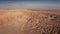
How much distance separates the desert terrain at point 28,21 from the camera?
138 cm

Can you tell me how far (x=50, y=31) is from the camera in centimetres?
137

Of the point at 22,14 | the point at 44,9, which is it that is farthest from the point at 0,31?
the point at 44,9

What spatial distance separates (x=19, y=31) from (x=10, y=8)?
33cm

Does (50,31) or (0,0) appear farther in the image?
(0,0)

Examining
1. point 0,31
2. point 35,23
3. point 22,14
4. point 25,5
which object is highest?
point 25,5

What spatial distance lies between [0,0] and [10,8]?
0.20m

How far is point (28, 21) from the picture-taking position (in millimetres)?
1430

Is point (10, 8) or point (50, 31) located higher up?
point (10, 8)

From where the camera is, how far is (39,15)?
4.65 ft

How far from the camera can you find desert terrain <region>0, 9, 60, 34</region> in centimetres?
138

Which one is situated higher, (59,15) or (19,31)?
(59,15)

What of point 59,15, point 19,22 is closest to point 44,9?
point 59,15

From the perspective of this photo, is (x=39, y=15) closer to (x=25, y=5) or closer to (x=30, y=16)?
(x=30, y=16)

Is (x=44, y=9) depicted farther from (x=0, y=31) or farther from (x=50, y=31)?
(x=0, y=31)
